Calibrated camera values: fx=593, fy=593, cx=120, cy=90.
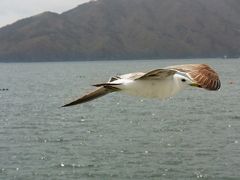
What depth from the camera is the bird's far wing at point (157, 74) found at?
8406mm

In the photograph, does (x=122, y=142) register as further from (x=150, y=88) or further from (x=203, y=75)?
(x=203, y=75)

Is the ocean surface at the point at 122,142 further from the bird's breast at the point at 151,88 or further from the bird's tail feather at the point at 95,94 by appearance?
the bird's breast at the point at 151,88

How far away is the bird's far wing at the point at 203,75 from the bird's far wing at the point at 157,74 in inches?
11.4

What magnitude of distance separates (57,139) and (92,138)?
3303 millimetres

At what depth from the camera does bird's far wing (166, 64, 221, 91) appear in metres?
8.16

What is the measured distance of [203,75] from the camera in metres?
8.82

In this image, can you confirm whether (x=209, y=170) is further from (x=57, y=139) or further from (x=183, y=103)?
(x=183, y=103)

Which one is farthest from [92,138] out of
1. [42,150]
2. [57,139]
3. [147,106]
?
[147,106]

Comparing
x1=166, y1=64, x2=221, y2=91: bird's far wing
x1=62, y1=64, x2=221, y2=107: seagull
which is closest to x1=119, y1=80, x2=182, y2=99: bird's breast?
x1=62, y1=64, x2=221, y2=107: seagull

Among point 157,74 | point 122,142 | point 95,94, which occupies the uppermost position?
point 157,74

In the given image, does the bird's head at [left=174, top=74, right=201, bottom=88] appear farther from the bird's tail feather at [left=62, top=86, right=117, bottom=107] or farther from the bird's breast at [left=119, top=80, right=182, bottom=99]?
the bird's tail feather at [left=62, top=86, right=117, bottom=107]

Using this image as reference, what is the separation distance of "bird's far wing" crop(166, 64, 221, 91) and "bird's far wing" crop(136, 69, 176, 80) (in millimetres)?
290

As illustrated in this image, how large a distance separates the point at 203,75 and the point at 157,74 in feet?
2.44

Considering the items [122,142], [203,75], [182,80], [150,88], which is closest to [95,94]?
[150,88]
